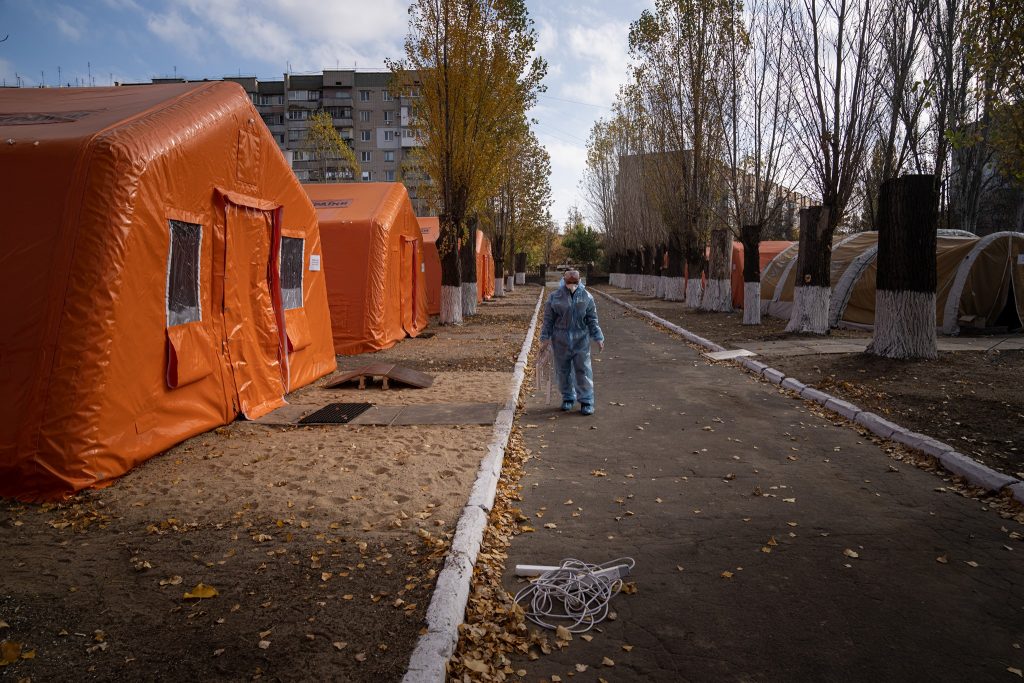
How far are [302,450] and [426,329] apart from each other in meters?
12.0

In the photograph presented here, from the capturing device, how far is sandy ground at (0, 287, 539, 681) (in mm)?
2953

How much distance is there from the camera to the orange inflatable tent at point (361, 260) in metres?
13.1

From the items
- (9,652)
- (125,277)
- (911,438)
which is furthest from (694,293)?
(9,652)

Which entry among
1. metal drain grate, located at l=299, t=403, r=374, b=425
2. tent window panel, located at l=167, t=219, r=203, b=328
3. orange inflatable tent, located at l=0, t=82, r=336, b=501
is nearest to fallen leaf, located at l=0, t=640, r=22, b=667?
orange inflatable tent, located at l=0, t=82, r=336, b=501

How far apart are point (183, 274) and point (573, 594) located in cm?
514

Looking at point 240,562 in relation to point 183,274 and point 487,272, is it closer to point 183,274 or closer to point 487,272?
→ point 183,274

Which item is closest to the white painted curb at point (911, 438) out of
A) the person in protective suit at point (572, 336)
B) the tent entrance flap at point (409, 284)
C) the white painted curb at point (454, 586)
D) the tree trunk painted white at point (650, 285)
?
the person in protective suit at point (572, 336)

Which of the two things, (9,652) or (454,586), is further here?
(454,586)

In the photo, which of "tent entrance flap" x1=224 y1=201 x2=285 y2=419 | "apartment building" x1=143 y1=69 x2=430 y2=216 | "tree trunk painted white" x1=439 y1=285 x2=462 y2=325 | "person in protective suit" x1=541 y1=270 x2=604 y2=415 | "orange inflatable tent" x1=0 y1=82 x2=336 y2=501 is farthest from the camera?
"apartment building" x1=143 y1=69 x2=430 y2=216

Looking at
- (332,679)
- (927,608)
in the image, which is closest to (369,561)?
(332,679)

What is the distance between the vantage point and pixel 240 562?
12.7 ft

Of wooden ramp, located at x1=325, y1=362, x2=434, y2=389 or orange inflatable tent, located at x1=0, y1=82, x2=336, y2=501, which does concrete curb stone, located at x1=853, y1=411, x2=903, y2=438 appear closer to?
wooden ramp, located at x1=325, y1=362, x2=434, y2=389

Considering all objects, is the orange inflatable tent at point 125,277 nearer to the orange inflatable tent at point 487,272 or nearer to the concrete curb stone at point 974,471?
the concrete curb stone at point 974,471

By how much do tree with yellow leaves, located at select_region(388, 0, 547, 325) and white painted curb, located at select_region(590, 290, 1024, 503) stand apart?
34.7 feet
